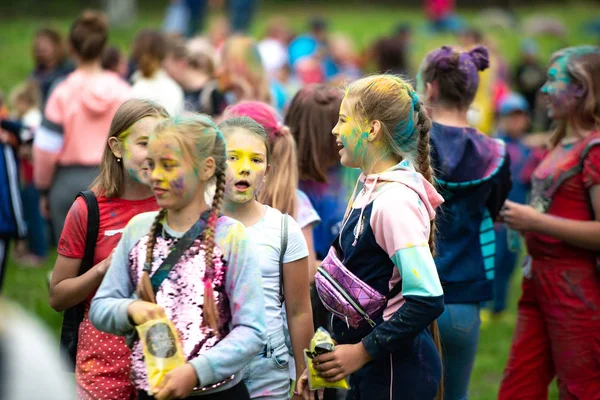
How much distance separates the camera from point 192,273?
279cm

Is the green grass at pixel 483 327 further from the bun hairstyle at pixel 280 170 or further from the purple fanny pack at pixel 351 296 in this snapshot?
the purple fanny pack at pixel 351 296

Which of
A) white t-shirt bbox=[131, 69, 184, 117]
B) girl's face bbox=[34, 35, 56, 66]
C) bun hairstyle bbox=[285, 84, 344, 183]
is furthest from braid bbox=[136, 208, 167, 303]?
girl's face bbox=[34, 35, 56, 66]

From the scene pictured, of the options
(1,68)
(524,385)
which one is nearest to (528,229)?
(524,385)

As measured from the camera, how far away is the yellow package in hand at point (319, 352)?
310 centimetres

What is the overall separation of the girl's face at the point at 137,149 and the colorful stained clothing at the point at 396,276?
0.88m

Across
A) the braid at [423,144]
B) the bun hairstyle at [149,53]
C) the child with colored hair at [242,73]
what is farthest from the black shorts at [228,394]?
the bun hairstyle at [149,53]

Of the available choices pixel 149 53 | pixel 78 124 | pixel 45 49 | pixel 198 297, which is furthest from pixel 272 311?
pixel 45 49

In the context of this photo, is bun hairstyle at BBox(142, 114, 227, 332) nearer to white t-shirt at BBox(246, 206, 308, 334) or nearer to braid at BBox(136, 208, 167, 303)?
braid at BBox(136, 208, 167, 303)

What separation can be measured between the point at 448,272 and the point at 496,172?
0.55m

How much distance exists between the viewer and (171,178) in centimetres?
282

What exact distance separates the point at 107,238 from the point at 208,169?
76 centimetres

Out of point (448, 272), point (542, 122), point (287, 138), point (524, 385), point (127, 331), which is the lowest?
point (542, 122)

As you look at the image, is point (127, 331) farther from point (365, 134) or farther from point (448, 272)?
point (448, 272)

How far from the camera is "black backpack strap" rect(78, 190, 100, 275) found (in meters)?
3.40
